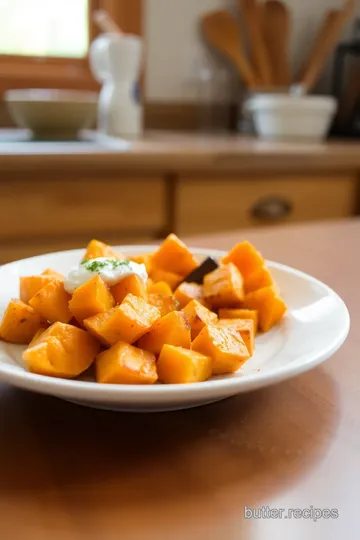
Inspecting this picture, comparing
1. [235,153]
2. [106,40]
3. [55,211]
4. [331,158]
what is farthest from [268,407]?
[106,40]

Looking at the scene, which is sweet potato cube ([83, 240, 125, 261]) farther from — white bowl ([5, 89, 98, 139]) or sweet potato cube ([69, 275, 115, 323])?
white bowl ([5, 89, 98, 139])

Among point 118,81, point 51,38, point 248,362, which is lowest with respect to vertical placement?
point 248,362

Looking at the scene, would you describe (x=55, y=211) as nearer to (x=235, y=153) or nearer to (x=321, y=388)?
(x=235, y=153)

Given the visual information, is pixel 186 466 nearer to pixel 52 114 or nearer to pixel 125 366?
pixel 125 366

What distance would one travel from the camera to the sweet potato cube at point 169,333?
543 mm

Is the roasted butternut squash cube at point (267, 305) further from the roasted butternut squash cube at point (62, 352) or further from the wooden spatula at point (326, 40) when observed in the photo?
the wooden spatula at point (326, 40)

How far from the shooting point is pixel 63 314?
1.92 feet

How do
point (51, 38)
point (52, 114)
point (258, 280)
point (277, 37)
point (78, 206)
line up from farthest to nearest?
point (277, 37) < point (51, 38) < point (52, 114) < point (78, 206) < point (258, 280)

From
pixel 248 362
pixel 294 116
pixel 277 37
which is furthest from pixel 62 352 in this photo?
pixel 277 37

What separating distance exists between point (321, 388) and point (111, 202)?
3.79 feet

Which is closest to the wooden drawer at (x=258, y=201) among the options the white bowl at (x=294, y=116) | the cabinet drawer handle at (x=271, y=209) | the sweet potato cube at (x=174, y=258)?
the cabinet drawer handle at (x=271, y=209)

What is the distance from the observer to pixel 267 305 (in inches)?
26.0

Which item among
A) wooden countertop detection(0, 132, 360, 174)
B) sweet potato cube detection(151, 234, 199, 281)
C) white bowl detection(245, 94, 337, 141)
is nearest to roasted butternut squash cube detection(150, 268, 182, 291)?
sweet potato cube detection(151, 234, 199, 281)

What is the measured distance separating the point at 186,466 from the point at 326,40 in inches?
89.3
